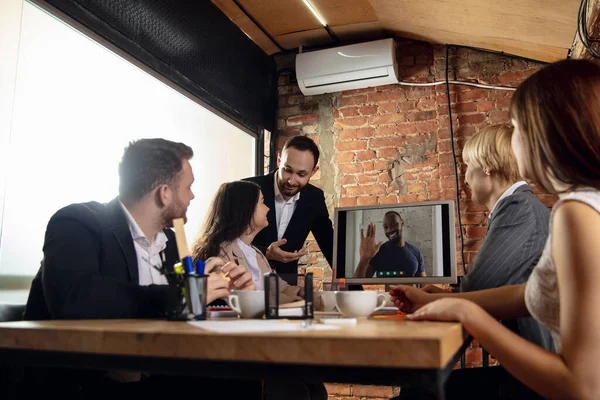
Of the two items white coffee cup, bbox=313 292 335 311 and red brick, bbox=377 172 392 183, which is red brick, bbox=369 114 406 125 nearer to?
red brick, bbox=377 172 392 183

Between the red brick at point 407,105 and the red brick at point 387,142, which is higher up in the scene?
the red brick at point 407,105

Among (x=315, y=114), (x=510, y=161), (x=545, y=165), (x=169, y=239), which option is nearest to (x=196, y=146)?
(x=315, y=114)

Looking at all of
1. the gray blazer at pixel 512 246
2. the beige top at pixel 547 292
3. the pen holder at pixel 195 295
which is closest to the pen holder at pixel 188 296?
the pen holder at pixel 195 295

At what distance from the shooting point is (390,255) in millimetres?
2250

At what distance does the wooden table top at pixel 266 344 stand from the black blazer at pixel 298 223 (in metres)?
2.10

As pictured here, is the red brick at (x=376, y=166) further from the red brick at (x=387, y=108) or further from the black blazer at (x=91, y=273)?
the black blazer at (x=91, y=273)

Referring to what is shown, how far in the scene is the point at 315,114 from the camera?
3988 mm

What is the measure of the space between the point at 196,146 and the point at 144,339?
8.56 ft

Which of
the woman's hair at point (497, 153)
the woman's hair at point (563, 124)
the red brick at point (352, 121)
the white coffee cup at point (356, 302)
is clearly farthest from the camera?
the red brick at point (352, 121)

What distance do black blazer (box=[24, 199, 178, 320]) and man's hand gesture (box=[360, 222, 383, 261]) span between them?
1.08 meters

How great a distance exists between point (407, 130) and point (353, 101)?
→ 46cm

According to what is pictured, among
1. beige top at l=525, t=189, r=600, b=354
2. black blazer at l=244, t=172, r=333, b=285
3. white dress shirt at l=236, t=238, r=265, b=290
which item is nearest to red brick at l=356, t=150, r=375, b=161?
black blazer at l=244, t=172, r=333, b=285

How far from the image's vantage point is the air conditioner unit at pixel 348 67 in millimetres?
3584

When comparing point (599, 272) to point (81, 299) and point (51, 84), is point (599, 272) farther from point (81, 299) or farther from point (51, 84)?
point (51, 84)
